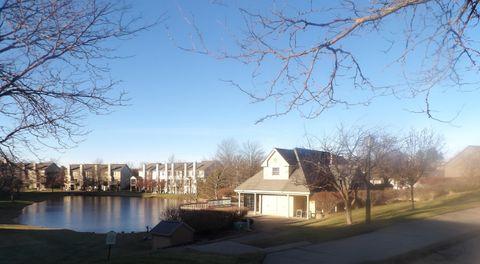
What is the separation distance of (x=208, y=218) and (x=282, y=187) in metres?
9.45

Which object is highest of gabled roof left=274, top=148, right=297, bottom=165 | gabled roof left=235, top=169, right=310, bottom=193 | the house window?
gabled roof left=274, top=148, right=297, bottom=165

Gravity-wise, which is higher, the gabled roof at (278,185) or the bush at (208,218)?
the gabled roof at (278,185)

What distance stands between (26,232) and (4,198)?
57.6 metres

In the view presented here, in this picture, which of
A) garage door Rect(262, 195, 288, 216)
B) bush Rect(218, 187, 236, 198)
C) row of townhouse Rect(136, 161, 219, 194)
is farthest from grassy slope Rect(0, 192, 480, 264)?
row of townhouse Rect(136, 161, 219, 194)

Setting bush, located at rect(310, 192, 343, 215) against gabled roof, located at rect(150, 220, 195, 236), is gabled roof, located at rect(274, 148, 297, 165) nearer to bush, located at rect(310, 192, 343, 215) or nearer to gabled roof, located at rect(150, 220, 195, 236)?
bush, located at rect(310, 192, 343, 215)

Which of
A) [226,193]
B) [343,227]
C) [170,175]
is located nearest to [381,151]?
[343,227]

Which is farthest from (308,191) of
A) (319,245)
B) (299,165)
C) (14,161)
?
(14,161)

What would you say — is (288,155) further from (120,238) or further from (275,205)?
(120,238)

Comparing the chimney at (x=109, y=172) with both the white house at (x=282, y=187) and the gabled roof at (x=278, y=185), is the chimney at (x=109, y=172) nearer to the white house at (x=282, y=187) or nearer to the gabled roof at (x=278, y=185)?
the white house at (x=282, y=187)

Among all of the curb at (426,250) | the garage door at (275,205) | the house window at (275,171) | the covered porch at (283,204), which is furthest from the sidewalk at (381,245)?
the house window at (275,171)

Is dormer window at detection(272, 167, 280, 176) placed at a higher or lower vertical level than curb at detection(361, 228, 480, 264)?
higher

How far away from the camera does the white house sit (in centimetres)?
4141

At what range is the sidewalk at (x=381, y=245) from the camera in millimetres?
13141

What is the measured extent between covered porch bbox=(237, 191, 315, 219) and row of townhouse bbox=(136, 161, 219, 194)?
62.8m
